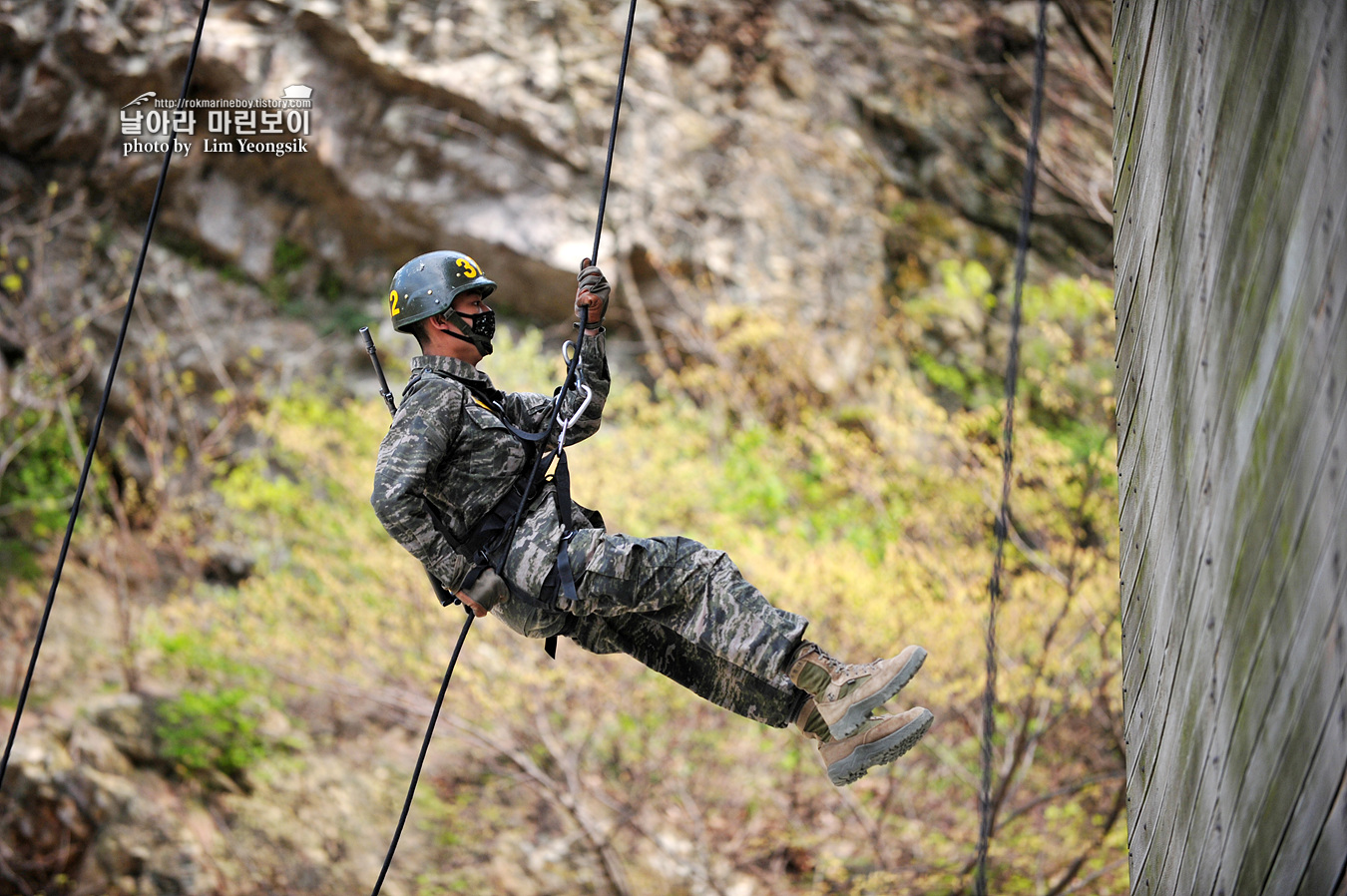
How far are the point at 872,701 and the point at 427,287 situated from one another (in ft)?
6.42

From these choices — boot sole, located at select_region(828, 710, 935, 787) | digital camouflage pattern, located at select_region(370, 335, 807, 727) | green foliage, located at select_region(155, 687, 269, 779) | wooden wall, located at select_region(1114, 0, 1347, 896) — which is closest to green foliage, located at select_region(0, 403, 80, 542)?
green foliage, located at select_region(155, 687, 269, 779)

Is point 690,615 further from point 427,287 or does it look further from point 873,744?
point 427,287

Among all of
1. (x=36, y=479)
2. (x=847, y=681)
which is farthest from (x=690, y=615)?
(x=36, y=479)

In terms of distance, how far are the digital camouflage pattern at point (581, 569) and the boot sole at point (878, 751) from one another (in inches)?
10.4

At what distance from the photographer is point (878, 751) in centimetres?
312

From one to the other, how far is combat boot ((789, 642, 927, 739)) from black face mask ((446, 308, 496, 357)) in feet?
4.83

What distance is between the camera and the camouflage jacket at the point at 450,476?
3250mm

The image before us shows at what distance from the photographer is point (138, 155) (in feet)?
45.9

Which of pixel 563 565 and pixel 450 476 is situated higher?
pixel 450 476

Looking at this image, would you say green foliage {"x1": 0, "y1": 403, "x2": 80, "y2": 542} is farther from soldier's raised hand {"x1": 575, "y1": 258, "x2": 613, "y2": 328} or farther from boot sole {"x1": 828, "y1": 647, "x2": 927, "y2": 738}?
boot sole {"x1": 828, "y1": 647, "x2": 927, "y2": 738}

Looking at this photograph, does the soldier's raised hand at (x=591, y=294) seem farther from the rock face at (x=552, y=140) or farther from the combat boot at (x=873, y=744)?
the rock face at (x=552, y=140)

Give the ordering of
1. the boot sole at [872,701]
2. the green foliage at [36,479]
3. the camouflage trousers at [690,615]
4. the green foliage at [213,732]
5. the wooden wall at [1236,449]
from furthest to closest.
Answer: the green foliage at [36,479]
the green foliage at [213,732]
the camouflage trousers at [690,615]
the boot sole at [872,701]
the wooden wall at [1236,449]

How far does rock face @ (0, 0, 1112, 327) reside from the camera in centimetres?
1343

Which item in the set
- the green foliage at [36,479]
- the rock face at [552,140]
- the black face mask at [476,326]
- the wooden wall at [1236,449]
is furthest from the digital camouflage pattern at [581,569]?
the green foliage at [36,479]
